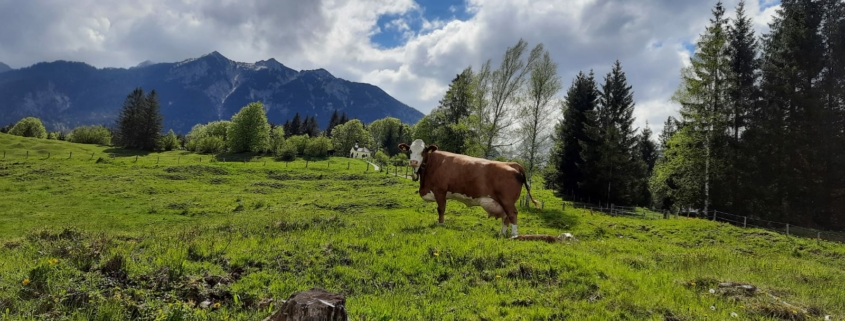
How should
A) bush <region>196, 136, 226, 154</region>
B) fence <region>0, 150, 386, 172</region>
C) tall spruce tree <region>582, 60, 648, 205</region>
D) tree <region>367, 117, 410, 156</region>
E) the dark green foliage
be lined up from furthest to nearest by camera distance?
tree <region>367, 117, 410, 156</region> → the dark green foliage → bush <region>196, 136, 226, 154</region> → fence <region>0, 150, 386, 172</region> → tall spruce tree <region>582, 60, 648, 205</region>

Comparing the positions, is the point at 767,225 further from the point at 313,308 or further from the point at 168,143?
the point at 168,143

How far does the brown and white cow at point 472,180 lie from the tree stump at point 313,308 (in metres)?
9.66

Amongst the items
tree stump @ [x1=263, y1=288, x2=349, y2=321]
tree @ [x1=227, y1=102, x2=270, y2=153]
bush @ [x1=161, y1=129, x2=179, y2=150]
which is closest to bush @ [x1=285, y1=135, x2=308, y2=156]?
tree @ [x1=227, y1=102, x2=270, y2=153]

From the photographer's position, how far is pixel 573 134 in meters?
43.2

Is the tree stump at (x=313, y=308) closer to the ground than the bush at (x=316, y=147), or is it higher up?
closer to the ground

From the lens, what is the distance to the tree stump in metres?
3.36

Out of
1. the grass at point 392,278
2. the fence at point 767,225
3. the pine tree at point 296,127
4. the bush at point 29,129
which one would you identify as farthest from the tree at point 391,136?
the grass at point 392,278

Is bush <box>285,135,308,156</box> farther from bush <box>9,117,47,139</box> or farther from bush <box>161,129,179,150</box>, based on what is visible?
bush <box>9,117,47,139</box>

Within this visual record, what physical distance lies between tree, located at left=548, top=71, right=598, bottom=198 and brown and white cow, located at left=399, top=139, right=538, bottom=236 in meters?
30.6

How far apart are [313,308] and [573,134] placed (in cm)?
4368

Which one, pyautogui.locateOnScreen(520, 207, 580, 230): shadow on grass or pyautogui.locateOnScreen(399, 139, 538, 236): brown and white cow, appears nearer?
pyautogui.locateOnScreen(399, 139, 538, 236): brown and white cow

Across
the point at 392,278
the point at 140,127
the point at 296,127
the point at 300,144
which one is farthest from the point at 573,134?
the point at 296,127

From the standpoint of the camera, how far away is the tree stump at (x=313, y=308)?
3.36 meters

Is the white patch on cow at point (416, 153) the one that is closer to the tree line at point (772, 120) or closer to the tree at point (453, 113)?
the tree line at point (772, 120)
